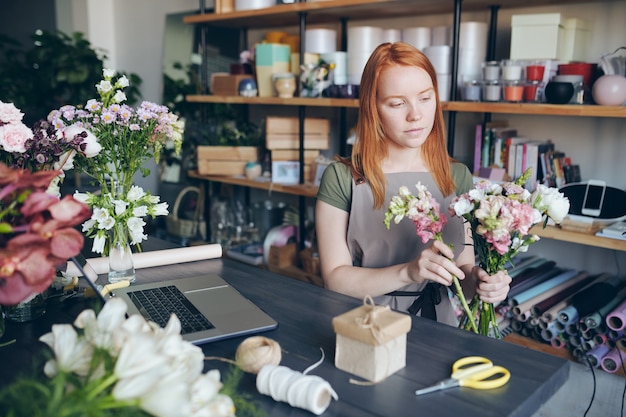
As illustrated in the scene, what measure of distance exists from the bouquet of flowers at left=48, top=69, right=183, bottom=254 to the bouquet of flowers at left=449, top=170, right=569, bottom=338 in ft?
2.42

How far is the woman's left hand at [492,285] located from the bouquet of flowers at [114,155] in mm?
783

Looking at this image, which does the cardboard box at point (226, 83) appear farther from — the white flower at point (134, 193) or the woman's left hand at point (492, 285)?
the woman's left hand at point (492, 285)

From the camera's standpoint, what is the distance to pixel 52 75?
164 inches

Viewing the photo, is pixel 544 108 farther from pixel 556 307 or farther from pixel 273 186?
pixel 273 186

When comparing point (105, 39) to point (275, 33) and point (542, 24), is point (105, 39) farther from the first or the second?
point (542, 24)

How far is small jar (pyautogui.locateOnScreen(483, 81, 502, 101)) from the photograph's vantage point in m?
2.43

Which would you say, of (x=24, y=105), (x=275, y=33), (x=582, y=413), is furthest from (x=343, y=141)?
(x=24, y=105)

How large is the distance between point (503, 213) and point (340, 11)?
2061 millimetres

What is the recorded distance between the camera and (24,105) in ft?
13.7

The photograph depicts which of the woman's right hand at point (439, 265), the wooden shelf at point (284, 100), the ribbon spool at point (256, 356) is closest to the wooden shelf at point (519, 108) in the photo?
the wooden shelf at point (284, 100)

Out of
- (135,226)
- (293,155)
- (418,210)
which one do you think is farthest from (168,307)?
(293,155)

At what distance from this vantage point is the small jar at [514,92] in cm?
238

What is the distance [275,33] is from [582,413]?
97.2 inches

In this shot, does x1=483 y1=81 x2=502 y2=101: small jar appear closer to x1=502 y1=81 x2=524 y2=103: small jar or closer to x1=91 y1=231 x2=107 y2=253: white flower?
x1=502 y1=81 x2=524 y2=103: small jar
